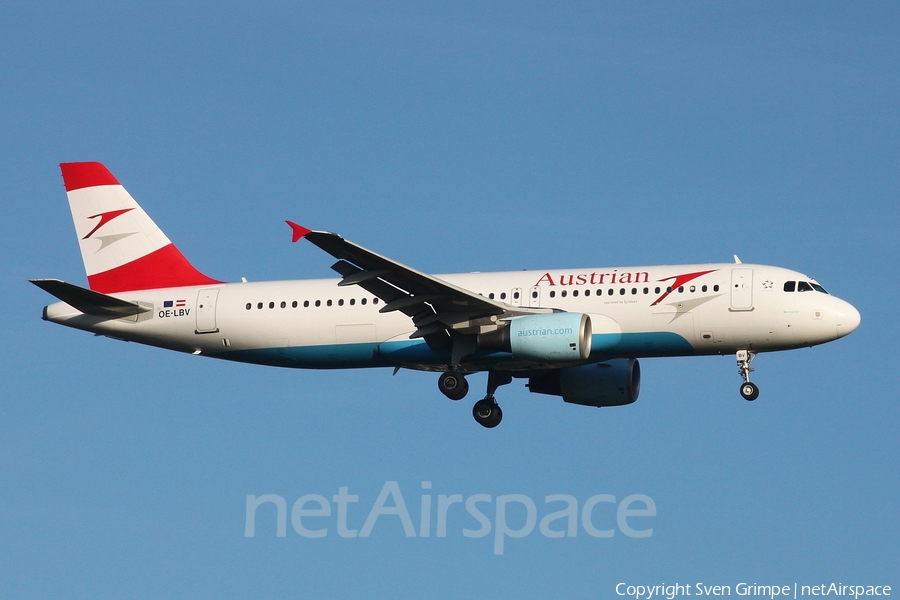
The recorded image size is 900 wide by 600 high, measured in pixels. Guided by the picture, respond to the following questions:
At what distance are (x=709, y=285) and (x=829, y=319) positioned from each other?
3.63 meters

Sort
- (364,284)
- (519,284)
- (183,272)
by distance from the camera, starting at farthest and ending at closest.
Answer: (183,272), (519,284), (364,284)

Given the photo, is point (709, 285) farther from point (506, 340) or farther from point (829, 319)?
point (506, 340)

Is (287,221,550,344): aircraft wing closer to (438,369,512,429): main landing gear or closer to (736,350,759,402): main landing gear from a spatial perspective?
(438,369,512,429): main landing gear

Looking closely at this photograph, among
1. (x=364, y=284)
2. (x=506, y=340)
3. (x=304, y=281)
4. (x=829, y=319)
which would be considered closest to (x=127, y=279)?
(x=304, y=281)

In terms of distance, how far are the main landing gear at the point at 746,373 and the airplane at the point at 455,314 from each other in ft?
0.14

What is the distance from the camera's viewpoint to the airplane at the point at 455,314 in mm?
41188

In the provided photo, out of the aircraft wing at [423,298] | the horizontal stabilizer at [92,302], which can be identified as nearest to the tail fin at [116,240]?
the horizontal stabilizer at [92,302]

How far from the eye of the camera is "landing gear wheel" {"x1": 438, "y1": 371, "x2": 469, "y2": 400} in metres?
43.5

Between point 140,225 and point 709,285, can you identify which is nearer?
point 709,285

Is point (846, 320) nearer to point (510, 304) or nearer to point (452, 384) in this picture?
point (510, 304)

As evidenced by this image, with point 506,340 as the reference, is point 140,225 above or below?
above

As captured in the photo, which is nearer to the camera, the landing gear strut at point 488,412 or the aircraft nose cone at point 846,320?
the aircraft nose cone at point 846,320

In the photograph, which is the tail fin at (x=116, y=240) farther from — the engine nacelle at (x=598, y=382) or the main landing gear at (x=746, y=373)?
the main landing gear at (x=746, y=373)

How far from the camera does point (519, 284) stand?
43.8 metres
